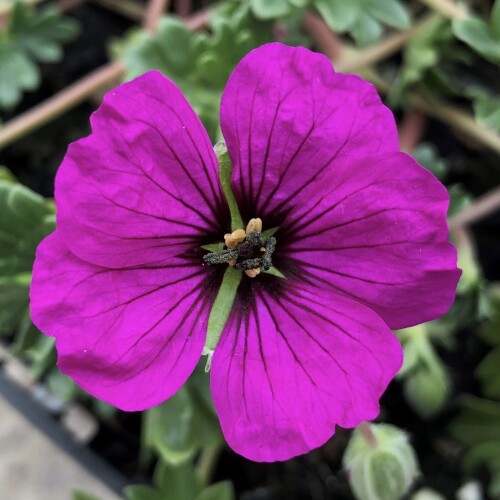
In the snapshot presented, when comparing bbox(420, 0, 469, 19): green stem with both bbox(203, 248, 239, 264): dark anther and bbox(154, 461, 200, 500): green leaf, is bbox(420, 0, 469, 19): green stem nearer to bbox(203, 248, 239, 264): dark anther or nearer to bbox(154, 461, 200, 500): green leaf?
bbox(203, 248, 239, 264): dark anther

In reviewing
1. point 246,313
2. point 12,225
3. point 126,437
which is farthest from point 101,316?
point 126,437

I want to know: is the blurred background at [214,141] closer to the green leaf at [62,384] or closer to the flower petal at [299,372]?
the green leaf at [62,384]

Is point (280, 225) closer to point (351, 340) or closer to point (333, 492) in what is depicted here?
point (351, 340)

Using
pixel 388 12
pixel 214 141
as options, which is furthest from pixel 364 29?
pixel 214 141

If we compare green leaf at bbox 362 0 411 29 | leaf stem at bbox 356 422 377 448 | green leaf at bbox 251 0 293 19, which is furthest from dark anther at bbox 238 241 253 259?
green leaf at bbox 362 0 411 29

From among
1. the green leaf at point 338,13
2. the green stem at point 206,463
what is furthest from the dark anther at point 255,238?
the green stem at point 206,463

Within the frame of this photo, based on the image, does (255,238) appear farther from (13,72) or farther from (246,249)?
(13,72)
